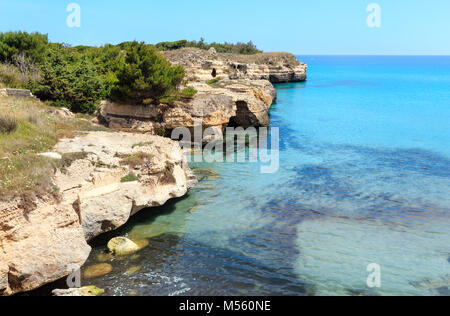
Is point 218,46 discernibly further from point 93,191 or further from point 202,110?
point 93,191

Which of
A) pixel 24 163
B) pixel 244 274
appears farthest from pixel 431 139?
pixel 24 163

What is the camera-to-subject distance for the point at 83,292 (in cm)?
920

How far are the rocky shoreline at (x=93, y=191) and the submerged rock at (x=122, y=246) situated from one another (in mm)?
843

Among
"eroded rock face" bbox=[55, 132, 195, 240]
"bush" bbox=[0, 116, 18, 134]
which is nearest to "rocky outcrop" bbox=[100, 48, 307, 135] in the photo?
"eroded rock face" bbox=[55, 132, 195, 240]

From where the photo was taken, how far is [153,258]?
446 inches

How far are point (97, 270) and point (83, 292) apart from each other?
139 cm

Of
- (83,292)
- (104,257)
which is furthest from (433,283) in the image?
(104,257)

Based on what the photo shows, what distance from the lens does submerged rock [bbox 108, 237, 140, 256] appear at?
37.4ft

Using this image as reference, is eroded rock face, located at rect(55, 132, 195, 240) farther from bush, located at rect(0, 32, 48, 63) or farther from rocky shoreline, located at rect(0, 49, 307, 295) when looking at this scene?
bush, located at rect(0, 32, 48, 63)

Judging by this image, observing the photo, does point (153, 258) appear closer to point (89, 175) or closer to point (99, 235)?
point (99, 235)

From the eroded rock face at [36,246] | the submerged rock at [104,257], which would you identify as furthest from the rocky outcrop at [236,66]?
the eroded rock face at [36,246]

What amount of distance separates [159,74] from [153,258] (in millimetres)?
15047

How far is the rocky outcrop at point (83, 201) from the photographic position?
Answer: 29.8 ft

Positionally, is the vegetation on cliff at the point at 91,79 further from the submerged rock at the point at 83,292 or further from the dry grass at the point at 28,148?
the submerged rock at the point at 83,292
